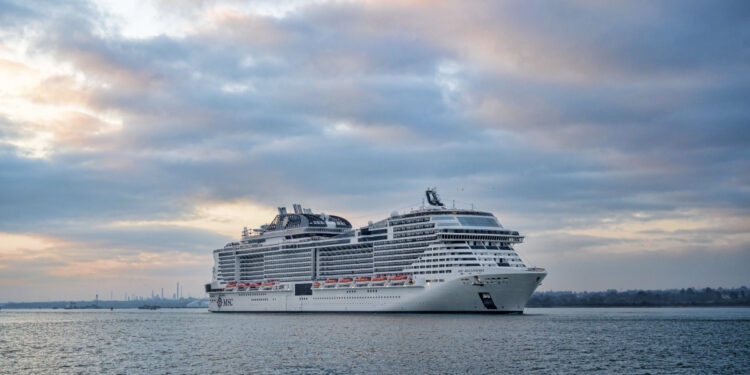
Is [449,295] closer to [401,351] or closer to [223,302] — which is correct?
[401,351]

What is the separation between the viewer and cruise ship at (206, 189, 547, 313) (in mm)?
100500

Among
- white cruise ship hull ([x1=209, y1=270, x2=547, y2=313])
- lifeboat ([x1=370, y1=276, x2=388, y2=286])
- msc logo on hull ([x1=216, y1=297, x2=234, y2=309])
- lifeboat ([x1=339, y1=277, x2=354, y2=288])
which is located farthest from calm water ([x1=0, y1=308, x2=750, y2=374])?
msc logo on hull ([x1=216, y1=297, x2=234, y2=309])

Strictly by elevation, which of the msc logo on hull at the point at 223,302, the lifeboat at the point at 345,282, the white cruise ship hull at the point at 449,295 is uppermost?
the lifeboat at the point at 345,282

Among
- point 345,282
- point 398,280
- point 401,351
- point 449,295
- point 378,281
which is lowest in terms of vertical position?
point 401,351

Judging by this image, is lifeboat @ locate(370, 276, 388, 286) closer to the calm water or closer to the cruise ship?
the cruise ship

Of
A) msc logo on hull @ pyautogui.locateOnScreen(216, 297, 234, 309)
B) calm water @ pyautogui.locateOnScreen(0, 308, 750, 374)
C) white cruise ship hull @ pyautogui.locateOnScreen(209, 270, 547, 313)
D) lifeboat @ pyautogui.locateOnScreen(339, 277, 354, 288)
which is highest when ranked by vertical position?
lifeboat @ pyautogui.locateOnScreen(339, 277, 354, 288)

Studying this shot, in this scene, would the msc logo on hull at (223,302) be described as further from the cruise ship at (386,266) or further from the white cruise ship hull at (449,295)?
the white cruise ship hull at (449,295)

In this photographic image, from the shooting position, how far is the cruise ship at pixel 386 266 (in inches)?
3957

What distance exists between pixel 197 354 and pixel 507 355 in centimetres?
2811

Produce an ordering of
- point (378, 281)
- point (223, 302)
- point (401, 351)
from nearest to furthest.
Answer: point (401, 351)
point (378, 281)
point (223, 302)

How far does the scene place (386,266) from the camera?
4552 inches

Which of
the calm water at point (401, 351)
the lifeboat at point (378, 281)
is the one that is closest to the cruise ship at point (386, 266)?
the lifeboat at point (378, 281)

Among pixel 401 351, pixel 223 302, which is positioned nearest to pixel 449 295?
pixel 401 351

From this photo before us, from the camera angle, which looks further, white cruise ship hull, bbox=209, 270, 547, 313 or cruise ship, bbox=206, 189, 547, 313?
cruise ship, bbox=206, 189, 547, 313
